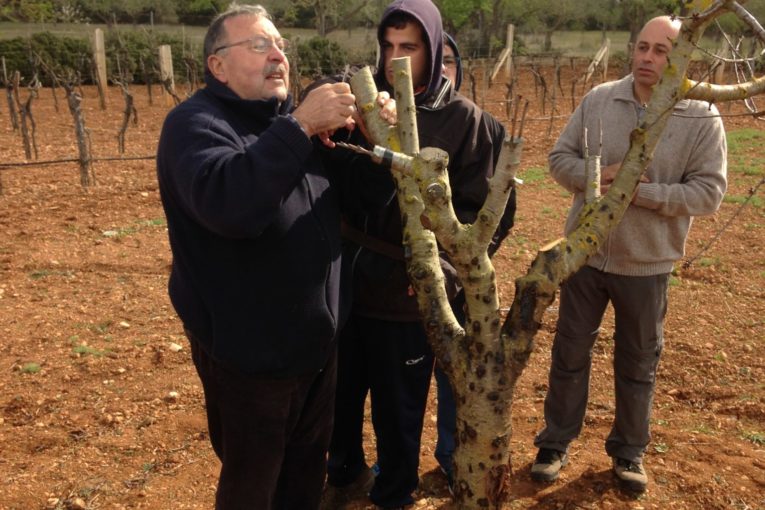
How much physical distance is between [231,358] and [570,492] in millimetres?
1874

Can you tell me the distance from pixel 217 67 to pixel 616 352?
220 cm

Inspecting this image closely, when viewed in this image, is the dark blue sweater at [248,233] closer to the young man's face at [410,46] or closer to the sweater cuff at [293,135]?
the sweater cuff at [293,135]

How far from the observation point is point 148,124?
16.9 meters

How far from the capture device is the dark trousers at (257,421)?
222 cm

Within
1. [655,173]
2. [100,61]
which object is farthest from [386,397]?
[100,61]

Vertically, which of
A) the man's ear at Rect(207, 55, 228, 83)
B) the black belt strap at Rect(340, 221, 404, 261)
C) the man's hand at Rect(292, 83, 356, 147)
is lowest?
the black belt strap at Rect(340, 221, 404, 261)

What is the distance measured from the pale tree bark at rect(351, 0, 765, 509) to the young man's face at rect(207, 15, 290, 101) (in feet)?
0.91

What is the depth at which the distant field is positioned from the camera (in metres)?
31.1

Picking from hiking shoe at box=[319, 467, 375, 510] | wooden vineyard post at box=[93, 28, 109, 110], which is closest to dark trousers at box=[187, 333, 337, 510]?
hiking shoe at box=[319, 467, 375, 510]

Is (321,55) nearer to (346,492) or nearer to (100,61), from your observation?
(100,61)

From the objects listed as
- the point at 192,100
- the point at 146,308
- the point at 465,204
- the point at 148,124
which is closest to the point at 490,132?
the point at 465,204

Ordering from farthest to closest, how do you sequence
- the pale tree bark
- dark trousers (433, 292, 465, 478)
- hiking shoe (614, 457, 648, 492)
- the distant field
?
the distant field < dark trousers (433, 292, 465, 478) < hiking shoe (614, 457, 648, 492) < the pale tree bark

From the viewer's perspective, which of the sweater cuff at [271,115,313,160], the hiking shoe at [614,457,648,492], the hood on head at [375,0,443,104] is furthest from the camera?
the hiking shoe at [614,457,648,492]

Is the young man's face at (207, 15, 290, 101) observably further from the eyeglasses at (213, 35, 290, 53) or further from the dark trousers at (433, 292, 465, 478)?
the dark trousers at (433, 292, 465, 478)
